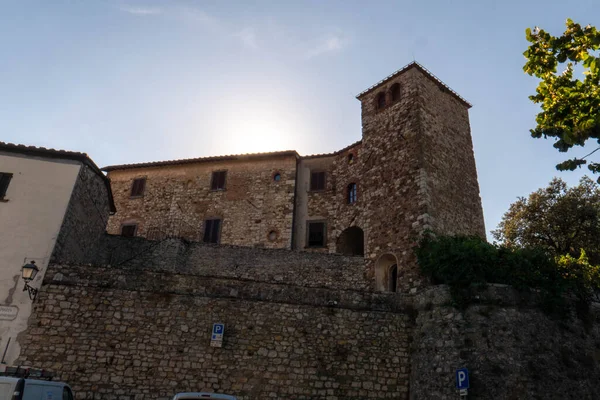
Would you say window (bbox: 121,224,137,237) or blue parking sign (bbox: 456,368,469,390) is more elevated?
window (bbox: 121,224,137,237)

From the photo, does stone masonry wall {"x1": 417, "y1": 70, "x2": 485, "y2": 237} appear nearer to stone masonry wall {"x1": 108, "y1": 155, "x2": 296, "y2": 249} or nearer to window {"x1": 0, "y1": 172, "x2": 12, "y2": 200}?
stone masonry wall {"x1": 108, "y1": 155, "x2": 296, "y2": 249}

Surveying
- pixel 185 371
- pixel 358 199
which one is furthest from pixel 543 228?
pixel 185 371

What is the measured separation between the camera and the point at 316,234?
74.4ft

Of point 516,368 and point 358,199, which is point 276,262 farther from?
point 516,368

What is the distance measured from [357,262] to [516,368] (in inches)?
311

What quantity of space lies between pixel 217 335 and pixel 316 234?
1113 centimetres

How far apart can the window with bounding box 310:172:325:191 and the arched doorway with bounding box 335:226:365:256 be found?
3.09 metres

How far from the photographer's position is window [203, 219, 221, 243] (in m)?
23.4

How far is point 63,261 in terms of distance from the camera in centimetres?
1291

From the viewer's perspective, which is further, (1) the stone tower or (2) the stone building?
(2) the stone building

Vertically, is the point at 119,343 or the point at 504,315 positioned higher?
the point at 504,315

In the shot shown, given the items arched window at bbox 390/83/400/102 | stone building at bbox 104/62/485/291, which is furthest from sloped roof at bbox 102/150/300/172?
arched window at bbox 390/83/400/102

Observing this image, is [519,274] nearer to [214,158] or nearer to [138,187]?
[214,158]

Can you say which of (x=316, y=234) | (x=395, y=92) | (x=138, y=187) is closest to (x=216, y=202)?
(x=138, y=187)
